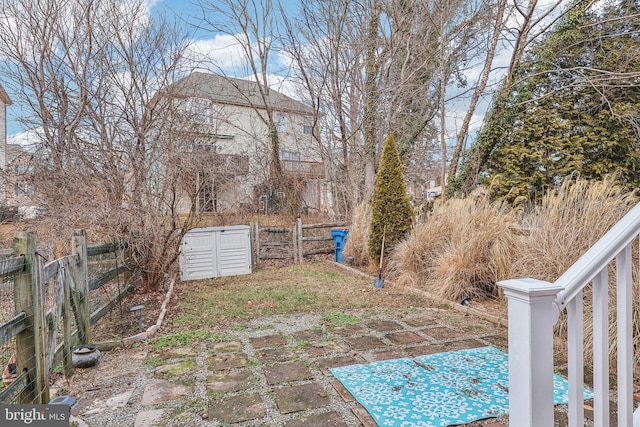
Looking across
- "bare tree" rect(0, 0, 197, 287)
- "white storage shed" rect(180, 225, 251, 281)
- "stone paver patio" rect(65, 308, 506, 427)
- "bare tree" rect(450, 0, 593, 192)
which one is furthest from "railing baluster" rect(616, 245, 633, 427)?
"bare tree" rect(450, 0, 593, 192)

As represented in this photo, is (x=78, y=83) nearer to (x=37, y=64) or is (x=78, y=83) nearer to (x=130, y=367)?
(x=37, y=64)

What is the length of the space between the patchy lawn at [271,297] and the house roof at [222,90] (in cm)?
367

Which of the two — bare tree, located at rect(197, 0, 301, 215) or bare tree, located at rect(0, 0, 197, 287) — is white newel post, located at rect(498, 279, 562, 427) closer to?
bare tree, located at rect(0, 0, 197, 287)

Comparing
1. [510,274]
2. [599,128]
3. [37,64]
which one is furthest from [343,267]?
[599,128]

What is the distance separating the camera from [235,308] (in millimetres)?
4926

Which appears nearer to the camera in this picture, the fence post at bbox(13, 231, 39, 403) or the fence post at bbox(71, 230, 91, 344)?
the fence post at bbox(13, 231, 39, 403)


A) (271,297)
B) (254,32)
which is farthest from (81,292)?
(254,32)

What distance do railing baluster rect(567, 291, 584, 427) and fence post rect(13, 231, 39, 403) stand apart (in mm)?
2954

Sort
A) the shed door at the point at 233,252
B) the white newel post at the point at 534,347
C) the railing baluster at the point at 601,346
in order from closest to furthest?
the white newel post at the point at 534,347
the railing baluster at the point at 601,346
the shed door at the point at 233,252

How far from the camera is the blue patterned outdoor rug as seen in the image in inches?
89.4

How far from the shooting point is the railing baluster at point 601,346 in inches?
51.2

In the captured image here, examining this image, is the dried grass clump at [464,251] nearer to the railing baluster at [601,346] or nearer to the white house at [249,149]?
the railing baluster at [601,346]

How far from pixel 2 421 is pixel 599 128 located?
12.3 metres

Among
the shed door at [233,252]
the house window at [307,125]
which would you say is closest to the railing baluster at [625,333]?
the shed door at [233,252]
